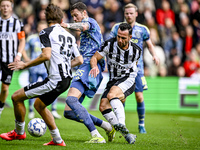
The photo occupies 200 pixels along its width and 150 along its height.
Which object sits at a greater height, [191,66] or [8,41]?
[8,41]

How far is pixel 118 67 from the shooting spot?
6.19 m

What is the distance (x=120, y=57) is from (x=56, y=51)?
1.36m

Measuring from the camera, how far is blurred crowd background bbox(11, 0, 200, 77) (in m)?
14.6

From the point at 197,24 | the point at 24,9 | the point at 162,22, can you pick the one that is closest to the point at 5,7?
the point at 24,9

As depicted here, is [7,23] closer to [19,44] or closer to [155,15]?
[19,44]

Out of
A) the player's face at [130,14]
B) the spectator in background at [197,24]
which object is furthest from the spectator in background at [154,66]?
the player's face at [130,14]

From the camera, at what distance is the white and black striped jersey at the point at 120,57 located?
20.0 ft

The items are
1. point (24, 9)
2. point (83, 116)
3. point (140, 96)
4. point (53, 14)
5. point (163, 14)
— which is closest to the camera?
point (53, 14)

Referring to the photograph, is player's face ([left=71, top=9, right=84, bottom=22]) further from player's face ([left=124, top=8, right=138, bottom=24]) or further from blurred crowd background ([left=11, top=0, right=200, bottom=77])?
blurred crowd background ([left=11, top=0, right=200, bottom=77])

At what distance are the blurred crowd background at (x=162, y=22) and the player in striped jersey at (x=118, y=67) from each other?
26.7 ft

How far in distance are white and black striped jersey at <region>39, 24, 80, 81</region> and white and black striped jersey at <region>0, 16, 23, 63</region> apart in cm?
277

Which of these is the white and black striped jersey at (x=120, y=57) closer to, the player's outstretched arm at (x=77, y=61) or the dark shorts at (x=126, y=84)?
the dark shorts at (x=126, y=84)

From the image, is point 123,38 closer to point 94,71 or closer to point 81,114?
point 94,71

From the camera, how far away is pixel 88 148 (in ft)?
16.7
